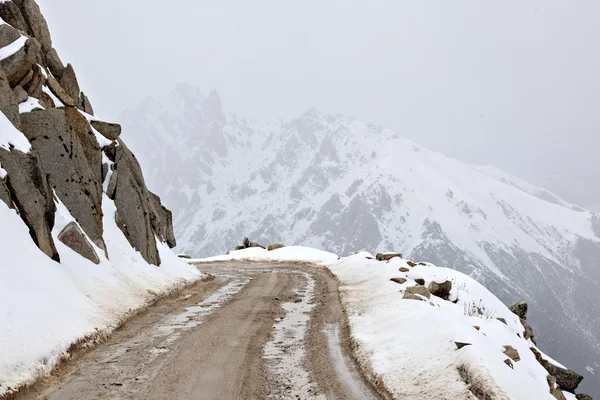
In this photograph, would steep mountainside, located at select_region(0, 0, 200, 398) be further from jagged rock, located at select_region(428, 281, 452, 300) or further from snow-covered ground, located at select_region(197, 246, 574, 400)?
jagged rock, located at select_region(428, 281, 452, 300)

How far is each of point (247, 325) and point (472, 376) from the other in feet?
23.2

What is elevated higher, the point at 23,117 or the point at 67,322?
the point at 23,117

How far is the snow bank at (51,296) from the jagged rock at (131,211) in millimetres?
2481

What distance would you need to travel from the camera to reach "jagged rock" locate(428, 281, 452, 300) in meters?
17.7

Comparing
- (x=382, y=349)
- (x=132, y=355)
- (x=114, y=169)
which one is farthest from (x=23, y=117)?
(x=382, y=349)

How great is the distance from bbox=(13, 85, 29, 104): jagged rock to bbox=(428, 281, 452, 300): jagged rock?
17.4 meters

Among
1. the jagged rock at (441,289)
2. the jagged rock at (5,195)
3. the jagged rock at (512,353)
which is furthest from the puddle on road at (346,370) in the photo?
the jagged rock at (5,195)

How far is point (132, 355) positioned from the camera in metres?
9.45

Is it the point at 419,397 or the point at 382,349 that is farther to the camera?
the point at 382,349

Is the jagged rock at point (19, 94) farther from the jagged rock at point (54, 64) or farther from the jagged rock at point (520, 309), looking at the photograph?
the jagged rock at point (520, 309)

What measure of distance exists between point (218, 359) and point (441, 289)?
37.4 ft

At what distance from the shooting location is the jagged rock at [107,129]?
2214cm

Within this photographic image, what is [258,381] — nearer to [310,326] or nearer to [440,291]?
[310,326]

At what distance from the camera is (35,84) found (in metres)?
17.7
